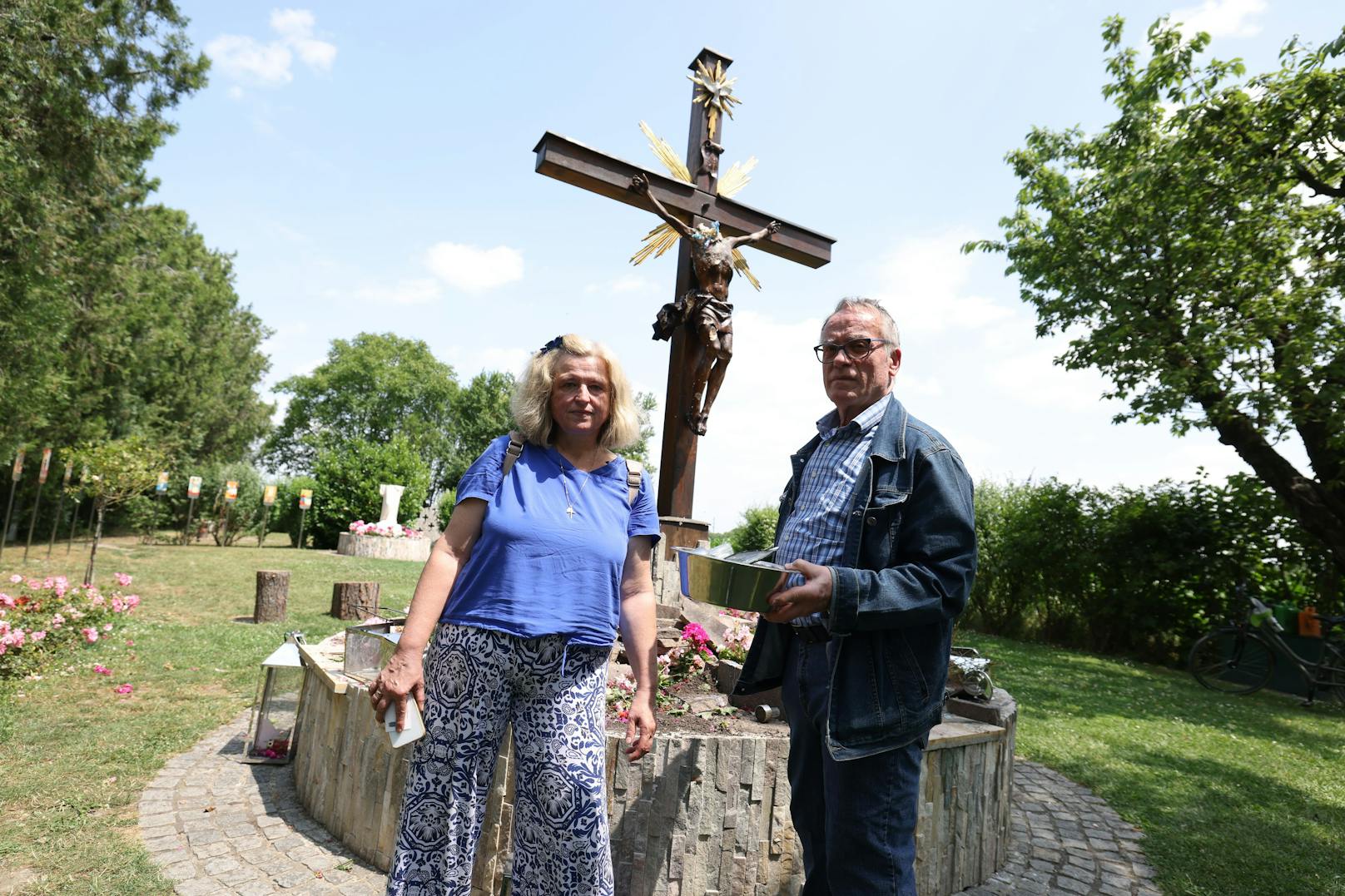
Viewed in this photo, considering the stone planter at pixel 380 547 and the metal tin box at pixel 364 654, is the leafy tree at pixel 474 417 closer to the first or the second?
the stone planter at pixel 380 547

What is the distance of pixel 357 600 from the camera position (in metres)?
8.20

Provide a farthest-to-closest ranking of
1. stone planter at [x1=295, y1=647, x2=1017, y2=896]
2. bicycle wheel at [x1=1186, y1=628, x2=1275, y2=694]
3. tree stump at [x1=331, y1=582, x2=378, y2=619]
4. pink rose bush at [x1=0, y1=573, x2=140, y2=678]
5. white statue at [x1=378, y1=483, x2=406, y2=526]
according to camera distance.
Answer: white statue at [x1=378, y1=483, x2=406, y2=526] < bicycle wheel at [x1=1186, y1=628, x2=1275, y2=694] < tree stump at [x1=331, y1=582, x2=378, y2=619] < pink rose bush at [x1=0, y1=573, x2=140, y2=678] < stone planter at [x1=295, y1=647, x2=1017, y2=896]

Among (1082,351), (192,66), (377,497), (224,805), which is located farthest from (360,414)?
(224,805)

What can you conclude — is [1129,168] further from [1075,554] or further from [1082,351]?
[1075,554]

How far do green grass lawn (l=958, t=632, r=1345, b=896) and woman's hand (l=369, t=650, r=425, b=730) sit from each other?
3.22 metres

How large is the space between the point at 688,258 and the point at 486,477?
3.77m

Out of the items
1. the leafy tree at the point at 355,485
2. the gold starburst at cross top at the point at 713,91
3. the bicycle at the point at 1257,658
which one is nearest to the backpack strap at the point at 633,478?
the gold starburst at cross top at the point at 713,91

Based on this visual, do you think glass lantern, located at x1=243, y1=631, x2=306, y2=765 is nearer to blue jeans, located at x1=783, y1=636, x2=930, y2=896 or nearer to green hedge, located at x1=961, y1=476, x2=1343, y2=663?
blue jeans, located at x1=783, y1=636, x2=930, y2=896

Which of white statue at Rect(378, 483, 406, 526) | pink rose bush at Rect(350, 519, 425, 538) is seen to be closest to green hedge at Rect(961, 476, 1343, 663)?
pink rose bush at Rect(350, 519, 425, 538)

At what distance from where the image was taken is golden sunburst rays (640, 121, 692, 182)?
5543mm

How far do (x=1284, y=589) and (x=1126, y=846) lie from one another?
28.1 ft

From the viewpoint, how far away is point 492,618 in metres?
1.81

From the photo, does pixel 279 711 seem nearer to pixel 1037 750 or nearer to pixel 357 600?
pixel 357 600

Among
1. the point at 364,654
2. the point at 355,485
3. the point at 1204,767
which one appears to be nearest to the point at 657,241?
the point at 364,654
